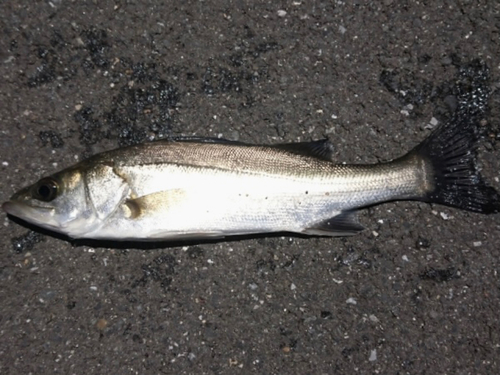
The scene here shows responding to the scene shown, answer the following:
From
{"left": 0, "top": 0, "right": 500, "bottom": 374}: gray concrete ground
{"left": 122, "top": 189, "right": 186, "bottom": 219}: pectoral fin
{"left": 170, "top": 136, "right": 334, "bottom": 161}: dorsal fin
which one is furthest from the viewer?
{"left": 0, "top": 0, "right": 500, "bottom": 374}: gray concrete ground

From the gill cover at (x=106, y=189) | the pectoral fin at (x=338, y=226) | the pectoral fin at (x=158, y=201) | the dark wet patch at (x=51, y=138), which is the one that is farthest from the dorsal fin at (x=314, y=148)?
the dark wet patch at (x=51, y=138)

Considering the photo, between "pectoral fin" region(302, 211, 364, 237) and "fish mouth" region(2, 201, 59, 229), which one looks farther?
"pectoral fin" region(302, 211, 364, 237)

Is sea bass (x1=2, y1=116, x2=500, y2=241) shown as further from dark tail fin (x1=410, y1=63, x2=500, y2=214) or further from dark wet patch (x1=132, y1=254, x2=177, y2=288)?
dark wet patch (x1=132, y1=254, x2=177, y2=288)

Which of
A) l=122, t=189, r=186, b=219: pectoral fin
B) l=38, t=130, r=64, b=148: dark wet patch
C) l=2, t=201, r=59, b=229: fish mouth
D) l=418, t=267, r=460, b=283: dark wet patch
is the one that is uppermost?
l=38, t=130, r=64, b=148: dark wet patch

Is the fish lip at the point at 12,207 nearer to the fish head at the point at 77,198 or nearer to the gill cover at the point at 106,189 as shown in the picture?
the fish head at the point at 77,198

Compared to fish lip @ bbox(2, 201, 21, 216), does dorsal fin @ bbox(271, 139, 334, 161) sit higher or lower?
higher

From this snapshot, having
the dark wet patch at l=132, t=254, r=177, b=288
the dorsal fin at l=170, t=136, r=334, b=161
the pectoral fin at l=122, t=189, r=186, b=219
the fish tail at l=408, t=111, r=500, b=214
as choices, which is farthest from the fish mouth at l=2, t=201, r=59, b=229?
the fish tail at l=408, t=111, r=500, b=214

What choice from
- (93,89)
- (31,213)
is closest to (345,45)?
(93,89)
